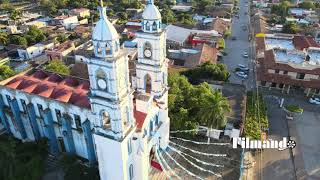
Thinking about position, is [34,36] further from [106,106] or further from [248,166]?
[248,166]

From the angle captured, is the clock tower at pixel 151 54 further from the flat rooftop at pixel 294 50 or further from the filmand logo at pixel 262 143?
the flat rooftop at pixel 294 50

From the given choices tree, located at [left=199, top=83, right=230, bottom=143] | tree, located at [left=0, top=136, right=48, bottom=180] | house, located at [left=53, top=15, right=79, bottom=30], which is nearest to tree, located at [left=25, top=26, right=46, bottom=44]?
house, located at [left=53, top=15, right=79, bottom=30]

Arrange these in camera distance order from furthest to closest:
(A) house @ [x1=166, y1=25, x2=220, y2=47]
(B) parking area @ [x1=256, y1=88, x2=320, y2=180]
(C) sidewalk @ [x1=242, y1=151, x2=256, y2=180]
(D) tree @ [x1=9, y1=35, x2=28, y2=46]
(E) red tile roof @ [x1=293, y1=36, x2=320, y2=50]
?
(D) tree @ [x1=9, y1=35, x2=28, y2=46] → (A) house @ [x1=166, y1=25, x2=220, y2=47] → (E) red tile roof @ [x1=293, y1=36, x2=320, y2=50] → (B) parking area @ [x1=256, y1=88, x2=320, y2=180] → (C) sidewalk @ [x1=242, y1=151, x2=256, y2=180]

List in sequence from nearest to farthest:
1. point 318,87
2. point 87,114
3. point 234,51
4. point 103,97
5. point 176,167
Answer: point 103,97
point 87,114
point 176,167
point 318,87
point 234,51

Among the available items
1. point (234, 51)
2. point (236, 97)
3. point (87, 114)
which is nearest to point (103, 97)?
point (87, 114)

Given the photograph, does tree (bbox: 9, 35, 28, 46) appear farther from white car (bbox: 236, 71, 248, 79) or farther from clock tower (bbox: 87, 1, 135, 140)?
clock tower (bbox: 87, 1, 135, 140)

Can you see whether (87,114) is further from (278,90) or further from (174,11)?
(174,11)

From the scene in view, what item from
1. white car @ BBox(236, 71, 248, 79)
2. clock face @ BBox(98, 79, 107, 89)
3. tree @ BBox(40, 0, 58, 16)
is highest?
clock face @ BBox(98, 79, 107, 89)
